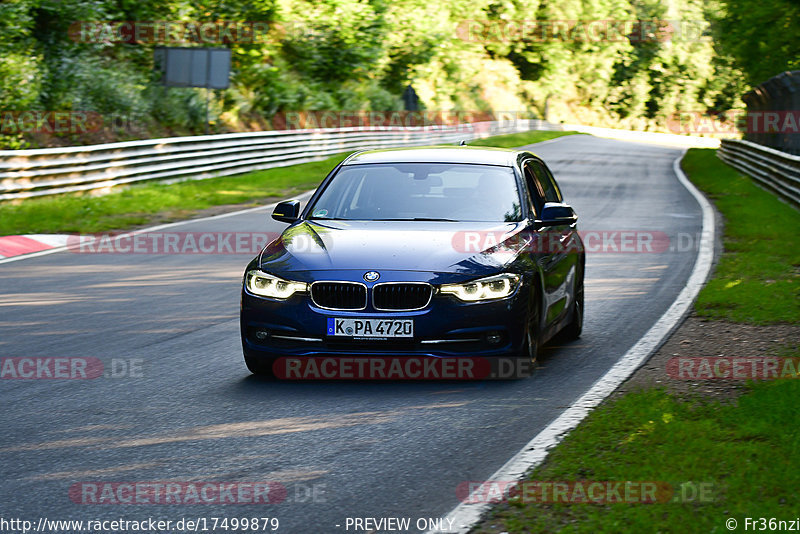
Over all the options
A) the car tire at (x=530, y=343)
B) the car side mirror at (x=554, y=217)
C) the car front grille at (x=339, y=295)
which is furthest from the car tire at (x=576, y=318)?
the car front grille at (x=339, y=295)

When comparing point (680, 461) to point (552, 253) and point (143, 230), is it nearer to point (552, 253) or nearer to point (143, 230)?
point (552, 253)

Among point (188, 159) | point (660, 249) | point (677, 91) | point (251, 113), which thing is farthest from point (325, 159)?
point (677, 91)

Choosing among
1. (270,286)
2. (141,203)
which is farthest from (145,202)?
(270,286)

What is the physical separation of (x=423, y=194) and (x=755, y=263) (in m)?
6.19

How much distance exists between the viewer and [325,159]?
3231cm

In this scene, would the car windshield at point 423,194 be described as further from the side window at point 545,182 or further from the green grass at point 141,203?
the green grass at point 141,203

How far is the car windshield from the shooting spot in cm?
809

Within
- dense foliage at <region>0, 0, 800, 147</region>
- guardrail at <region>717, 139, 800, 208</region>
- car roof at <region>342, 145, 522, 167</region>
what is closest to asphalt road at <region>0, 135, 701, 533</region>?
car roof at <region>342, 145, 522, 167</region>

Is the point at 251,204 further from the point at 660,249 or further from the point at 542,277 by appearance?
the point at 542,277

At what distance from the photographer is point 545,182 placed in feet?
30.7

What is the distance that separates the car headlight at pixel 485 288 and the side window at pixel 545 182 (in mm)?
2025

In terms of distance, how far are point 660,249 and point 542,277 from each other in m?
7.82

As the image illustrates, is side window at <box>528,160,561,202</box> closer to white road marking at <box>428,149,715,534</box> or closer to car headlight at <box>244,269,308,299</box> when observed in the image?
white road marking at <box>428,149,715,534</box>

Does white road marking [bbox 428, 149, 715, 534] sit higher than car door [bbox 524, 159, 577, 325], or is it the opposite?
car door [bbox 524, 159, 577, 325]
